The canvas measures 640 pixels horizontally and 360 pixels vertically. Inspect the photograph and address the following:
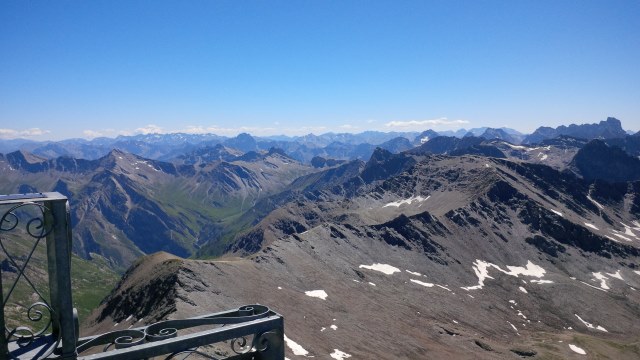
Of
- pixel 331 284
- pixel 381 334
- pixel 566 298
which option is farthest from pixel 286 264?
pixel 566 298

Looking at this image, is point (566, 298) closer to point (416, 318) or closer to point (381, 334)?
point (416, 318)

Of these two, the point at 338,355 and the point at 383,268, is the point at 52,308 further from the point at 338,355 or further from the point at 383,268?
the point at 383,268

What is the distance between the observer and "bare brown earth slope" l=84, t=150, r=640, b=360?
79.8 metres

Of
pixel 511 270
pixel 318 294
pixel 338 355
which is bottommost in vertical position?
pixel 511 270

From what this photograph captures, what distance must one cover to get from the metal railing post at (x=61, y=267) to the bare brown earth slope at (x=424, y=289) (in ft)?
192

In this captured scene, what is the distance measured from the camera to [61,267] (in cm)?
648

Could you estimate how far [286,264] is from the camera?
109062mm

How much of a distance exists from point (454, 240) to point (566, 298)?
4285cm

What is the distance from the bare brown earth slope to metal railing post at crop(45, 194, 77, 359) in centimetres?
5867

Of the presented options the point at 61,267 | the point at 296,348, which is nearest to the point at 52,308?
the point at 61,267

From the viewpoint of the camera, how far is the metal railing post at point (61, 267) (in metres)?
6.49

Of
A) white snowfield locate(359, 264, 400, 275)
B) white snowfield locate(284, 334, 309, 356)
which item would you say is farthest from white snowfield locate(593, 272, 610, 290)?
white snowfield locate(284, 334, 309, 356)

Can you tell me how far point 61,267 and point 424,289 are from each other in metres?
133

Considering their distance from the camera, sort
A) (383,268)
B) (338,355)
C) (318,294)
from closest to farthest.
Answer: (338,355) → (318,294) → (383,268)
